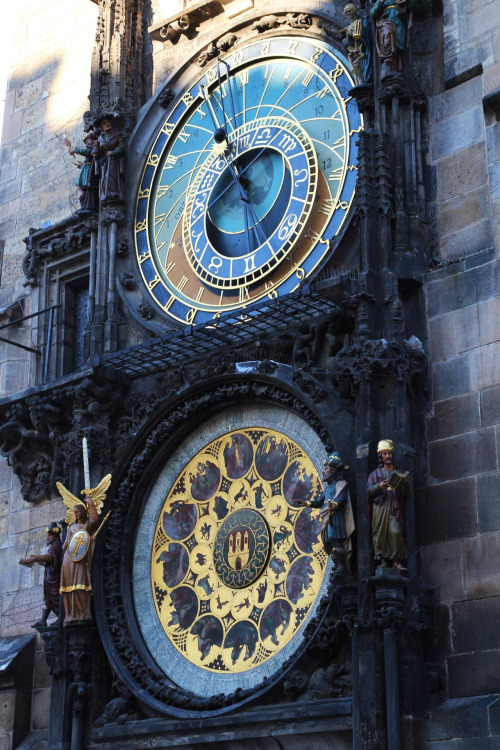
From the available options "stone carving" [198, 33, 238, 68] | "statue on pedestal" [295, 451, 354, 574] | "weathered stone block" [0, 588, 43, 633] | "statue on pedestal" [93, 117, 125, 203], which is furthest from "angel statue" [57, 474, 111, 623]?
"stone carving" [198, 33, 238, 68]

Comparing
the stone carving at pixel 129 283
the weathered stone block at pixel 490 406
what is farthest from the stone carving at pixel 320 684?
the stone carving at pixel 129 283

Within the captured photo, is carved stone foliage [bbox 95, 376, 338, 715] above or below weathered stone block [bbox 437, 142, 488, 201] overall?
below

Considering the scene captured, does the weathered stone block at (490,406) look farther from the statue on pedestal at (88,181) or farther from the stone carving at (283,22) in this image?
the statue on pedestal at (88,181)

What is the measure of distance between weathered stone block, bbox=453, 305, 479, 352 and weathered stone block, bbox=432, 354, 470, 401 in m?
0.10

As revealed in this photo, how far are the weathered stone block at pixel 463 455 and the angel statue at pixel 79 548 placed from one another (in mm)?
3603

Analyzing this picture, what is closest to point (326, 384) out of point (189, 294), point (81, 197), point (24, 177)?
A: point (189, 294)

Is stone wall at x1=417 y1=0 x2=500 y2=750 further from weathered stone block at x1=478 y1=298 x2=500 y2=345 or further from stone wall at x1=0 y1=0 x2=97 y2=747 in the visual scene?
stone wall at x1=0 y1=0 x2=97 y2=747

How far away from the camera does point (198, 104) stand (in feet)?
50.8

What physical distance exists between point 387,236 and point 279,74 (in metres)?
2.93

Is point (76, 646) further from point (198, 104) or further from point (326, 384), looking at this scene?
point (198, 104)

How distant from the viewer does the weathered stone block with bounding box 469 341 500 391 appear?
11852mm

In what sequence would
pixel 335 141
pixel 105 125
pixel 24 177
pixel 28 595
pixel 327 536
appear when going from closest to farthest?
pixel 327 536 < pixel 335 141 < pixel 28 595 < pixel 105 125 < pixel 24 177

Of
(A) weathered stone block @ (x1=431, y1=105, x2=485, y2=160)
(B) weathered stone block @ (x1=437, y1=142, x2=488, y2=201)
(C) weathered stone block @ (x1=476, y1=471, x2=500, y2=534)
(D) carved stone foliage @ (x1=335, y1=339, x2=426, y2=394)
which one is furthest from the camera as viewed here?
(A) weathered stone block @ (x1=431, y1=105, x2=485, y2=160)

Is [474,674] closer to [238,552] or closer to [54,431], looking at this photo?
[238,552]
